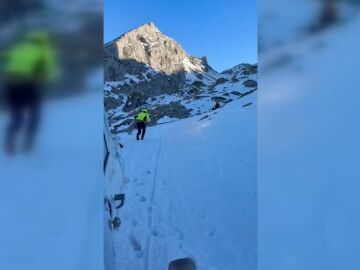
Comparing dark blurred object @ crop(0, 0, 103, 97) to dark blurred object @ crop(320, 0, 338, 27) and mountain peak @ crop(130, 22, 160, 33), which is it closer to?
dark blurred object @ crop(320, 0, 338, 27)

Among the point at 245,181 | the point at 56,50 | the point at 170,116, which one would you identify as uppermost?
the point at 170,116

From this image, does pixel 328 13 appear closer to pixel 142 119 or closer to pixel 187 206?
pixel 187 206

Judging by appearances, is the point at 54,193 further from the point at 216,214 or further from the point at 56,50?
the point at 216,214

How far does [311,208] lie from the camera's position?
1.95 metres

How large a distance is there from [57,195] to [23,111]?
1.29 ft

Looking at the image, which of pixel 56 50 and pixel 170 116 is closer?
pixel 56 50

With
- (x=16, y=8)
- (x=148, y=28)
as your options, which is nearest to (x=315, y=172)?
(x=16, y=8)

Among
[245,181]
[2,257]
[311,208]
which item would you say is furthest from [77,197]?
[245,181]

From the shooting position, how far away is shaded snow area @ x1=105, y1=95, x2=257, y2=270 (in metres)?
5.07

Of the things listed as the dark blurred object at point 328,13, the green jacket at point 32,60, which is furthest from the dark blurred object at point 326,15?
the green jacket at point 32,60

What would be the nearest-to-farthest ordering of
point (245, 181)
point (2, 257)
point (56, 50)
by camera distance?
point (2, 257), point (56, 50), point (245, 181)

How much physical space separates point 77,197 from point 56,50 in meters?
0.66

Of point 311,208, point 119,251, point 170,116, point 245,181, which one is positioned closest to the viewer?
point 311,208

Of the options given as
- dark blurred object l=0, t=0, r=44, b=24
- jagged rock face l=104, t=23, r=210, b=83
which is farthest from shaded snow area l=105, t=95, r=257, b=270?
jagged rock face l=104, t=23, r=210, b=83
